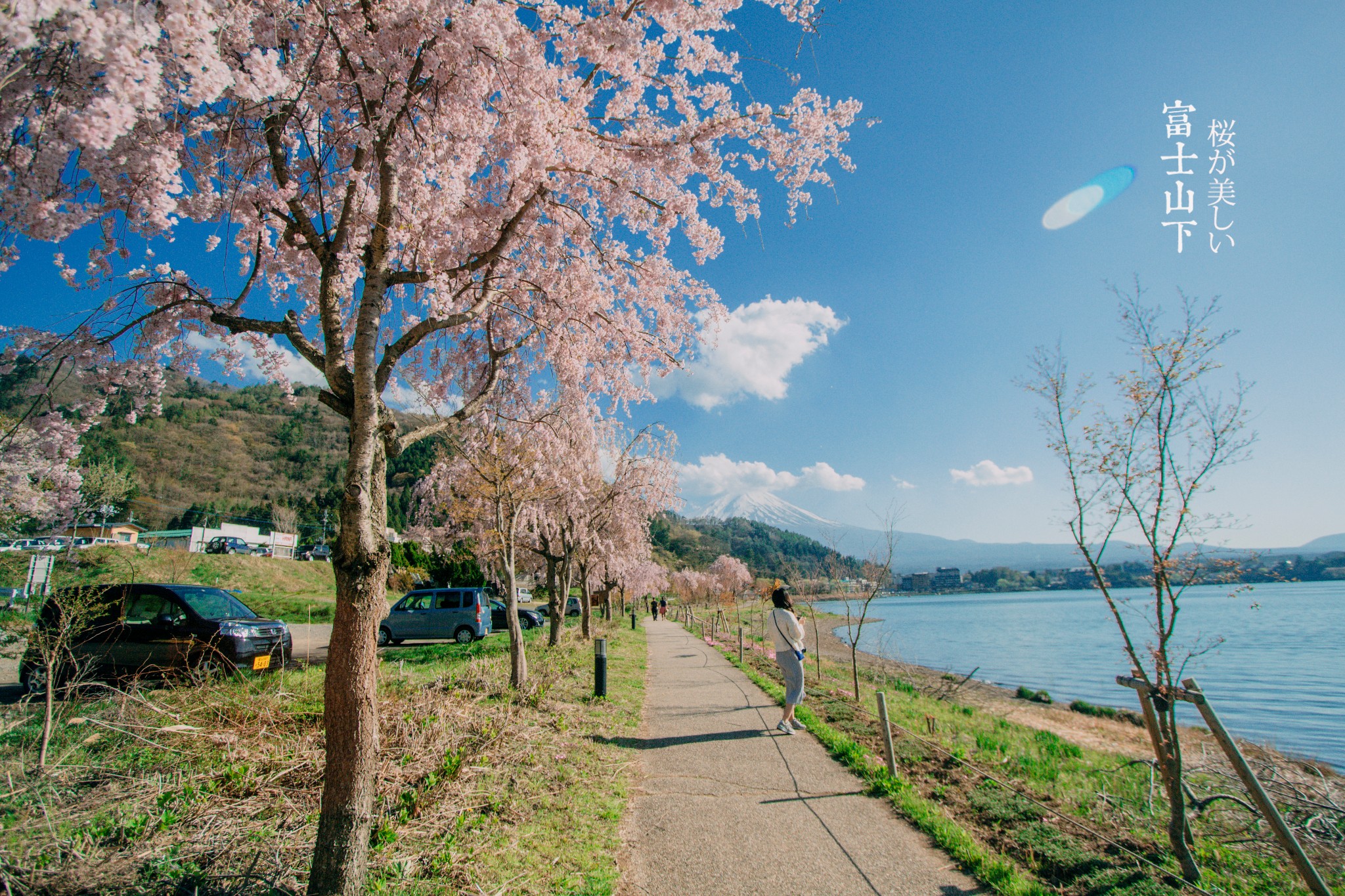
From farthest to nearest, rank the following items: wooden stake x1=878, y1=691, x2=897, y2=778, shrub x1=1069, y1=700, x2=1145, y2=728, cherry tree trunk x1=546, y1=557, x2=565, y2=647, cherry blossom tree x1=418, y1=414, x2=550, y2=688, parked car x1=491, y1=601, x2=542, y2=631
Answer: parked car x1=491, y1=601, x2=542, y2=631
shrub x1=1069, y1=700, x2=1145, y2=728
cherry tree trunk x1=546, y1=557, x2=565, y2=647
cherry blossom tree x1=418, y1=414, x2=550, y2=688
wooden stake x1=878, y1=691, x2=897, y2=778

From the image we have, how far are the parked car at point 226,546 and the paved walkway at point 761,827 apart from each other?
156ft

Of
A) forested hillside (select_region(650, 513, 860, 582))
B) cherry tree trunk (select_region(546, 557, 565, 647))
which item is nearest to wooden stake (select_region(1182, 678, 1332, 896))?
forested hillside (select_region(650, 513, 860, 582))

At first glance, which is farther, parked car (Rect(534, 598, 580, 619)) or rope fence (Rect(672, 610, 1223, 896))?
parked car (Rect(534, 598, 580, 619))

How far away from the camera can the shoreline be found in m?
9.36

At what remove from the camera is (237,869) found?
304cm

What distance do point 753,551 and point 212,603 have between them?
403ft

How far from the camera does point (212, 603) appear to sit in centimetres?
802

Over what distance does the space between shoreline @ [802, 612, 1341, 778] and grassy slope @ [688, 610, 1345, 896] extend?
226cm

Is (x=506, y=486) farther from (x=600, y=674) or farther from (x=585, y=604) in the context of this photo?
(x=585, y=604)

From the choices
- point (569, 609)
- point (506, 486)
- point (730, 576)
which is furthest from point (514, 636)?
point (730, 576)

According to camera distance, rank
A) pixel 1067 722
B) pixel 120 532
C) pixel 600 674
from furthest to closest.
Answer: pixel 120 532, pixel 1067 722, pixel 600 674

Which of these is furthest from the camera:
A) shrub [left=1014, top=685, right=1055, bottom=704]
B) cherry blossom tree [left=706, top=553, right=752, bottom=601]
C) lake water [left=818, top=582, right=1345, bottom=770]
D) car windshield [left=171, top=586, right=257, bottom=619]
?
cherry blossom tree [left=706, top=553, right=752, bottom=601]

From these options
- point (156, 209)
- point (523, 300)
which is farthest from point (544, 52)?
point (156, 209)

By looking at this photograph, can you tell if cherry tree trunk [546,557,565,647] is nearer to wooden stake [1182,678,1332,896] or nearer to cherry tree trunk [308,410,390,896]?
cherry tree trunk [308,410,390,896]
